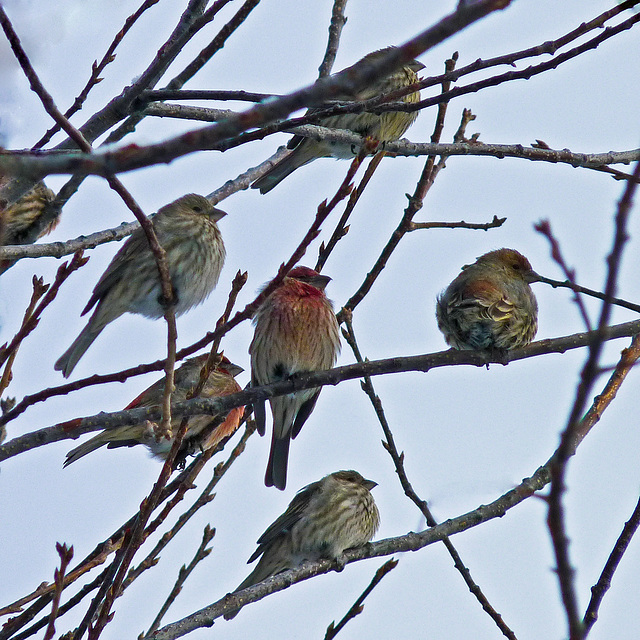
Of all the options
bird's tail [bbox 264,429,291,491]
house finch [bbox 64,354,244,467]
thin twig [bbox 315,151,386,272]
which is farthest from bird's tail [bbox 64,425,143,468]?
thin twig [bbox 315,151,386,272]

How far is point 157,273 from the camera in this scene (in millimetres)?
6441

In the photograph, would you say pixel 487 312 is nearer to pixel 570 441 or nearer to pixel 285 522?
pixel 285 522

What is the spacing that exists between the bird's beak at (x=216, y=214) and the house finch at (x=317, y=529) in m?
2.70

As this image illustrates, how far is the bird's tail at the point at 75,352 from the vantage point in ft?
20.6

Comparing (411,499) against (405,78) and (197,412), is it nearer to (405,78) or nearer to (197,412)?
(197,412)

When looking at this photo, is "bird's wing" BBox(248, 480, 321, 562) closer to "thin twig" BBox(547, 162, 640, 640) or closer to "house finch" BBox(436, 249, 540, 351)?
"house finch" BBox(436, 249, 540, 351)

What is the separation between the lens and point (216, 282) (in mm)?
6602

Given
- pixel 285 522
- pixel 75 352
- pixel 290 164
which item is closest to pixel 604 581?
pixel 75 352

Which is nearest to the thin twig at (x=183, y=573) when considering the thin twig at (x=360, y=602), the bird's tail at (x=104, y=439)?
the thin twig at (x=360, y=602)

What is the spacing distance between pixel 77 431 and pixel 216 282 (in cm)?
286

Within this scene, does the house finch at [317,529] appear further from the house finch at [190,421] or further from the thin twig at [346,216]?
the thin twig at [346,216]

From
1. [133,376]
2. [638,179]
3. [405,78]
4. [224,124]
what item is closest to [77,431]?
[133,376]

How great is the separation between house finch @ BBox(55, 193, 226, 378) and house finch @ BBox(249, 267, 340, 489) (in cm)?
54

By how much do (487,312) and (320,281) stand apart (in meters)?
1.66
